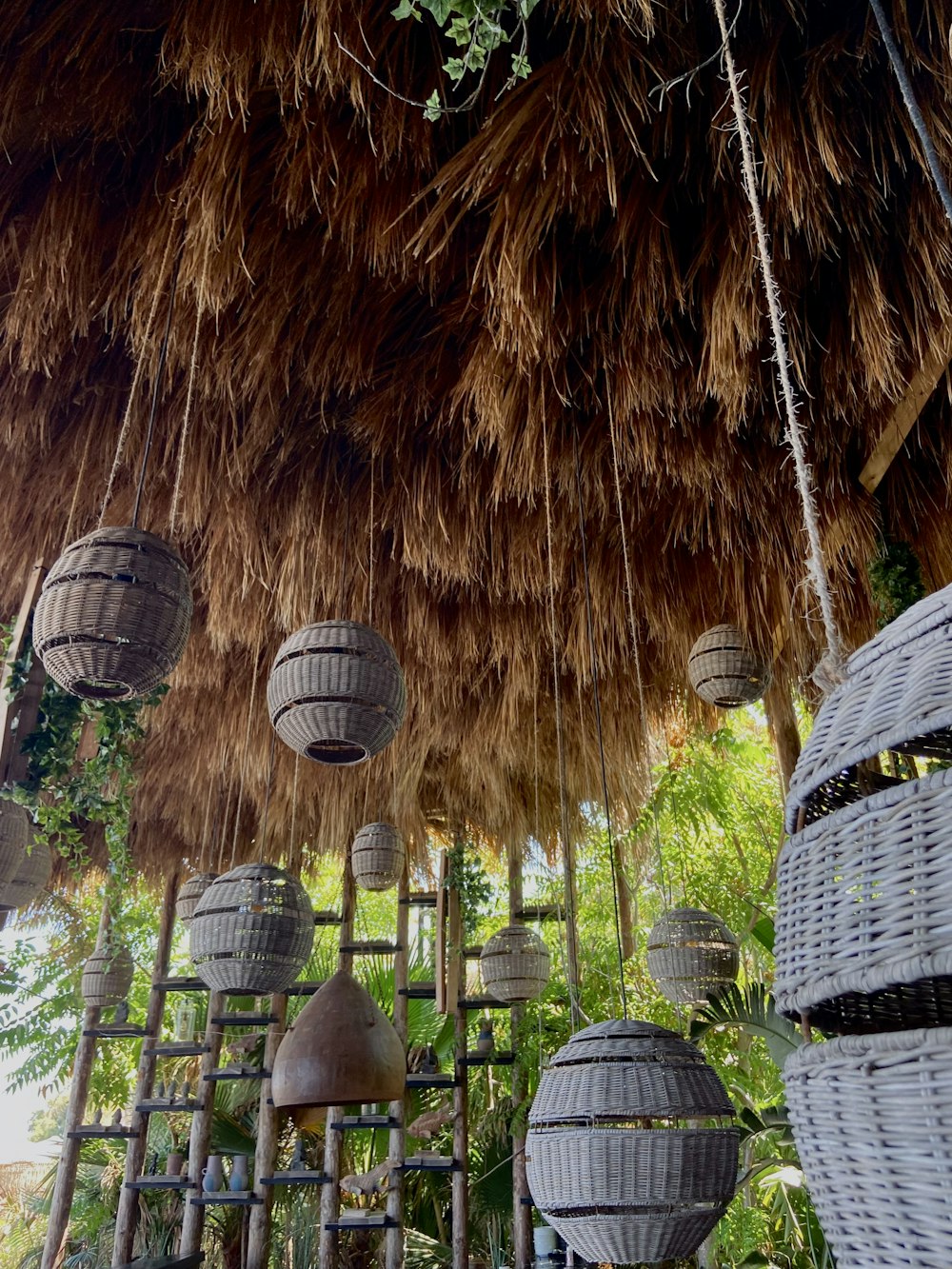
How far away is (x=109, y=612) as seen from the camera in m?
1.73

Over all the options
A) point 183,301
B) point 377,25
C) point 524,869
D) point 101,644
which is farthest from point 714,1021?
point 377,25

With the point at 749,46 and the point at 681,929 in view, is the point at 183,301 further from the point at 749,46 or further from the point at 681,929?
the point at 681,929

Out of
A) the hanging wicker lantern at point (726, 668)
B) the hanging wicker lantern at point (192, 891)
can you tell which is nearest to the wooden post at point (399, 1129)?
the hanging wicker lantern at point (192, 891)

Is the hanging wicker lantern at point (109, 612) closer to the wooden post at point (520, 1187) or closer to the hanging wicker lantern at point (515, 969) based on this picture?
the hanging wicker lantern at point (515, 969)

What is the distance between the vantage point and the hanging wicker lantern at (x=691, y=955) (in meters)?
2.86

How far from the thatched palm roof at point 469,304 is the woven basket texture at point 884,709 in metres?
1.32

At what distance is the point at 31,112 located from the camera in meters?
1.77

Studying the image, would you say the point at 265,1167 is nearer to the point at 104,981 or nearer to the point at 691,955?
the point at 104,981

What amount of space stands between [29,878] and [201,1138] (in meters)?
3.47

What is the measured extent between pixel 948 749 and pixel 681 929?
97.1 inches

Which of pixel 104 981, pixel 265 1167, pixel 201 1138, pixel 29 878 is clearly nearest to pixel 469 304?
pixel 29 878

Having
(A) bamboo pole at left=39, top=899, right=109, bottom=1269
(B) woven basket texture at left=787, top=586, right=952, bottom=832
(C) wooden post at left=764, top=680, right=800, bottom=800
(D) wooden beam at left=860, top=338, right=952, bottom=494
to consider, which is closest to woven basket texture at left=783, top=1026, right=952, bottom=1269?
(B) woven basket texture at left=787, top=586, right=952, bottom=832

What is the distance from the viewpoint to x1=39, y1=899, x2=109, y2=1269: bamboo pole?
522 centimetres

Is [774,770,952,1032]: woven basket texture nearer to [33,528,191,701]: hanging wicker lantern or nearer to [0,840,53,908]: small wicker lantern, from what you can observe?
[33,528,191,701]: hanging wicker lantern
